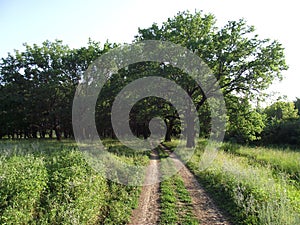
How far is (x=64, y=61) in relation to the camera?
36.8 m

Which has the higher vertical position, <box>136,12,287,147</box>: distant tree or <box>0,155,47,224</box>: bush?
<box>136,12,287,147</box>: distant tree

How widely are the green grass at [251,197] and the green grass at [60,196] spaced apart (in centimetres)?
330

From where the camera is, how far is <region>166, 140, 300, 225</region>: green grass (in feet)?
20.3

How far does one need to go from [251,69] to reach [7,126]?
1854 inches

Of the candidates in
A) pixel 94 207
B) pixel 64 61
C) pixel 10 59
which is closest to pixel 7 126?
pixel 10 59

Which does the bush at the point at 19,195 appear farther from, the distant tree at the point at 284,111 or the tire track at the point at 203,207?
the distant tree at the point at 284,111

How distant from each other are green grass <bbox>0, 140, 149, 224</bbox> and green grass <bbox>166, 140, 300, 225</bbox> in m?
3.30

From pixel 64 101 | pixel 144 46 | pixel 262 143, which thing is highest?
pixel 144 46

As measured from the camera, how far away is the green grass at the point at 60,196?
521 centimetres

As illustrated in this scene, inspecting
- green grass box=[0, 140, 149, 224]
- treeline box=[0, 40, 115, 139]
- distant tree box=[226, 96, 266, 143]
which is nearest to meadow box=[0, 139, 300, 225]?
green grass box=[0, 140, 149, 224]

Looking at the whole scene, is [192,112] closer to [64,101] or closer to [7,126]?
[64,101]

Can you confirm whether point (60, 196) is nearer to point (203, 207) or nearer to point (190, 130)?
point (203, 207)

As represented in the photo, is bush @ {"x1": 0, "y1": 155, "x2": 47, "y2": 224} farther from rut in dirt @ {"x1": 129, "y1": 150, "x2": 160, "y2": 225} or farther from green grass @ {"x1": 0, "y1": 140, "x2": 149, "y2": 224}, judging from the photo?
rut in dirt @ {"x1": 129, "y1": 150, "x2": 160, "y2": 225}

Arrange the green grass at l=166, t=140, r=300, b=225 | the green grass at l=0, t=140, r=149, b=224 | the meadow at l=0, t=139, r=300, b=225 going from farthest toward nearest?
the green grass at l=166, t=140, r=300, b=225 → the meadow at l=0, t=139, r=300, b=225 → the green grass at l=0, t=140, r=149, b=224
